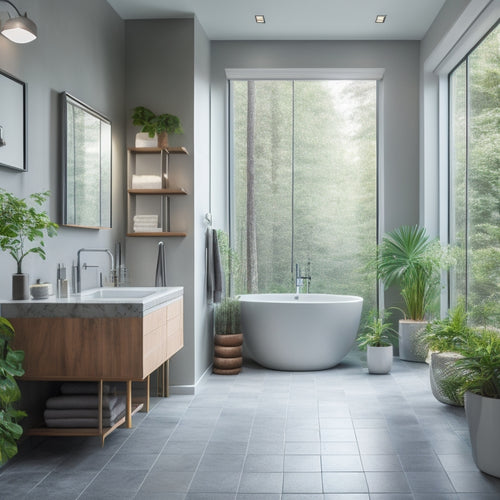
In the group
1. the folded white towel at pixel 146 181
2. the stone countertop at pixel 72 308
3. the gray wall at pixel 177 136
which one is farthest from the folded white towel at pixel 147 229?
the stone countertop at pixel 72 308

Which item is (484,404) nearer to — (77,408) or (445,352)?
(445,352)

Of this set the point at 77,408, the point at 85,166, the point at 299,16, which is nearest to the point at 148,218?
the point at 85,166

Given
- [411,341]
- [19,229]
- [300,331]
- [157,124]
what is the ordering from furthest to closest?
[411,341] → [300,331] → [157,124] → [19,229]

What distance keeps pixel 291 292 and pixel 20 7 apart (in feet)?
12.6

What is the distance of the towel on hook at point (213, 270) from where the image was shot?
5.41 meters

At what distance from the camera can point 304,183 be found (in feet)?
20.9

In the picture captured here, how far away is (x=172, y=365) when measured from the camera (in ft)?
16.1

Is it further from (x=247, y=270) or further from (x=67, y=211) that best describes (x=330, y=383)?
(x=67, y=211)

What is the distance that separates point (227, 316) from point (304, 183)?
1.65 metres

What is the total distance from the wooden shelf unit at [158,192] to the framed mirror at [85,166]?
36 cm

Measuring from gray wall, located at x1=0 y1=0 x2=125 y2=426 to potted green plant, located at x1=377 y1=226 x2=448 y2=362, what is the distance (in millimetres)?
2574

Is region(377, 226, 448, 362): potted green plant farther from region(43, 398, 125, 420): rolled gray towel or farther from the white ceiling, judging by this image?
region(43, 398, 125, 420): rolled gray towel

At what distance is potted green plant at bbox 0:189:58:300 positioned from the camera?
2811mm

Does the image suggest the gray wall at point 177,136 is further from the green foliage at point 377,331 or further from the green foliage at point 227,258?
the green foliage at point 377,331
